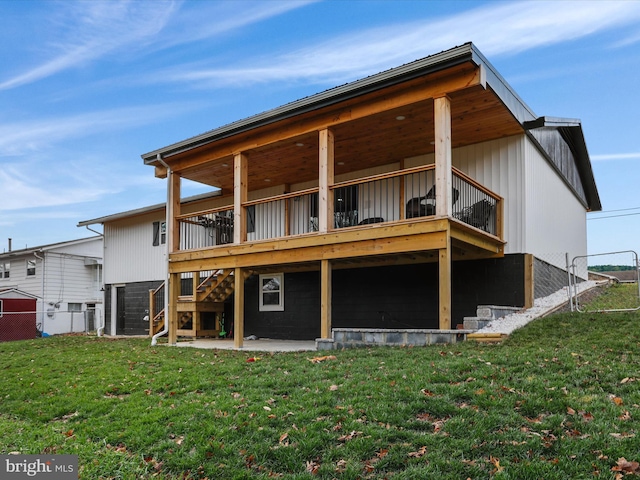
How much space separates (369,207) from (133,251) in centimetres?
999

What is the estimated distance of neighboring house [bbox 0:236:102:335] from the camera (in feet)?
81.8

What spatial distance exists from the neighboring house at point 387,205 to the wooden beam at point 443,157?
2 cm

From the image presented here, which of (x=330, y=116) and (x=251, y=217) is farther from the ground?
(x=330, y=116)

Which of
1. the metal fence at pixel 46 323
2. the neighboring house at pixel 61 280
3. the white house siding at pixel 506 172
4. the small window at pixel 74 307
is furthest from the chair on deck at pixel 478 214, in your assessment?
the small window at pixel 74 307

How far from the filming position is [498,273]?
10.2 meters

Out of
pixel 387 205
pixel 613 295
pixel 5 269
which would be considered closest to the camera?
pixel 387 205

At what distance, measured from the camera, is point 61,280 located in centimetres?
2588

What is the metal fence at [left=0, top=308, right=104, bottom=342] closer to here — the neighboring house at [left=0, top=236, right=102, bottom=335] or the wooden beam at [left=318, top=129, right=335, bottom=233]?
the neighboring house at [left=0, top=236, right=102, bottom=335]

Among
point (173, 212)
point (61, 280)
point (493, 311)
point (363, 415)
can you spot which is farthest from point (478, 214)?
point (61, 280)

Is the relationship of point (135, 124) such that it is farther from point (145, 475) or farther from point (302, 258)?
point (145, 475)

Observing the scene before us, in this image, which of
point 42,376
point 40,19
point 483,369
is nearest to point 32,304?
point 40,19

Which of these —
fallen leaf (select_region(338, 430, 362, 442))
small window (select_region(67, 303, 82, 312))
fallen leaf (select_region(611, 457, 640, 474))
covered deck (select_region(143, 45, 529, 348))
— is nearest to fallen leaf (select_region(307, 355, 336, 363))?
covered deck (select_region(143, 45, 529, 348))

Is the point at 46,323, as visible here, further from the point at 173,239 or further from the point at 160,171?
the point at 173,239

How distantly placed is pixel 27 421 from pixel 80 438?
1349 mm
